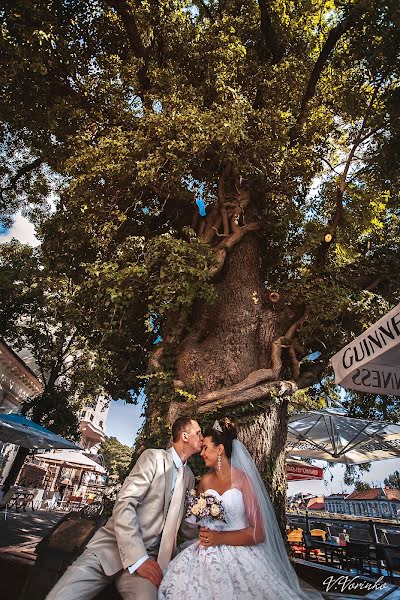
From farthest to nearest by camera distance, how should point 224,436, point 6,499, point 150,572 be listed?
point 6,499, point 224,436, point 150,572

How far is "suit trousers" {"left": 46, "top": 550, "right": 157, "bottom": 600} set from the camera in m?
2.29

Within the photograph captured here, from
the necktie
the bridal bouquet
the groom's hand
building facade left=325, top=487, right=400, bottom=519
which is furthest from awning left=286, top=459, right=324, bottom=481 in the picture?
the groom's hand

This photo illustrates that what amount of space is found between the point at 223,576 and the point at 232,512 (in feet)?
1.68

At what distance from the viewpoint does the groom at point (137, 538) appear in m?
2.34

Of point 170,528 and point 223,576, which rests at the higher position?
point 170,528

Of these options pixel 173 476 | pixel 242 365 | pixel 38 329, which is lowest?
pixel 173 476

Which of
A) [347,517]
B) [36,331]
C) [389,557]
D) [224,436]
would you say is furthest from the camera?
[36,331]

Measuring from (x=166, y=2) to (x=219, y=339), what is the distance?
7.58m

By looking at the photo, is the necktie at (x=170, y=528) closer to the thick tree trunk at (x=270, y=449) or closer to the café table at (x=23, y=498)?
the thick tree trunk at (x=270, y=449)

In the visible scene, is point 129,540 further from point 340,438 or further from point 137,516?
point 340,438

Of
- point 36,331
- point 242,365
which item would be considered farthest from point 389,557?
point 36,331

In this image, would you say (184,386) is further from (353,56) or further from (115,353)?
(353,56)

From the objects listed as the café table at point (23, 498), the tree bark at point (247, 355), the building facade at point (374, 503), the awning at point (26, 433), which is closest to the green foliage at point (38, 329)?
the awning at point (26, 433)

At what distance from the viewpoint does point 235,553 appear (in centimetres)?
283
